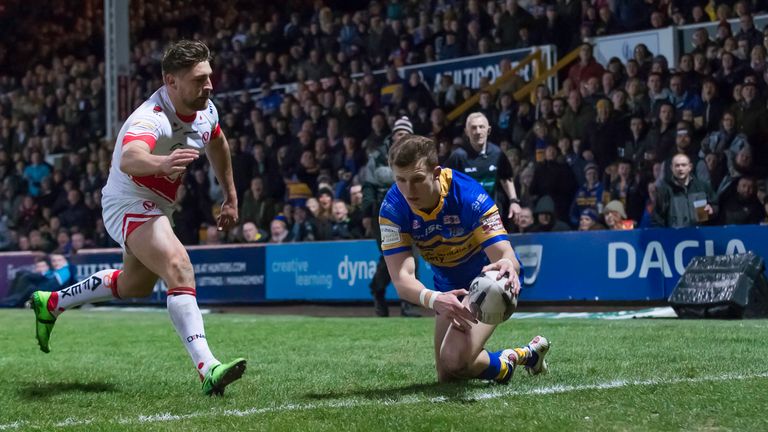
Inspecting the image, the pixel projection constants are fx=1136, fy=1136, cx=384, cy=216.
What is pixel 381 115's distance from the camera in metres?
18.8

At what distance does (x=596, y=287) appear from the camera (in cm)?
1419

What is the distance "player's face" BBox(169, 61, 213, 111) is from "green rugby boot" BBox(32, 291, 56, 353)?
2063 mm

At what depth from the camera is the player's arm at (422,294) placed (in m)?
5.89

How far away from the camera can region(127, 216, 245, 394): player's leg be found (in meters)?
6.78

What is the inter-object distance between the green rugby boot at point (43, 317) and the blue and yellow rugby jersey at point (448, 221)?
2978 millimetres

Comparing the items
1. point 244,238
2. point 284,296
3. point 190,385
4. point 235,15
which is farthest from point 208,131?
point 235,15

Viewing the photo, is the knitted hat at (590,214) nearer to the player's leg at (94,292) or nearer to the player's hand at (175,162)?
the player's leg at (94,292)

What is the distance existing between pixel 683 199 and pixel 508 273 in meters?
8.10

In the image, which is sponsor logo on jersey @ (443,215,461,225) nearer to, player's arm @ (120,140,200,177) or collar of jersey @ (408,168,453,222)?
collar of jersey @ (408,168,453,222)

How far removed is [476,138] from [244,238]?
8561mm

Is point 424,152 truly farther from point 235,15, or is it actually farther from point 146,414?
point 235,15

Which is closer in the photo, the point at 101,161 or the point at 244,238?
the point at 244,238

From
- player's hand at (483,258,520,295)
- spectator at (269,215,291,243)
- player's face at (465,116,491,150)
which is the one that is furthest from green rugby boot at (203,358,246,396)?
spectator at (269,215,291,243)


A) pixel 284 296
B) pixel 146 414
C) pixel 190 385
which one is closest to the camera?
pixel 146 414
